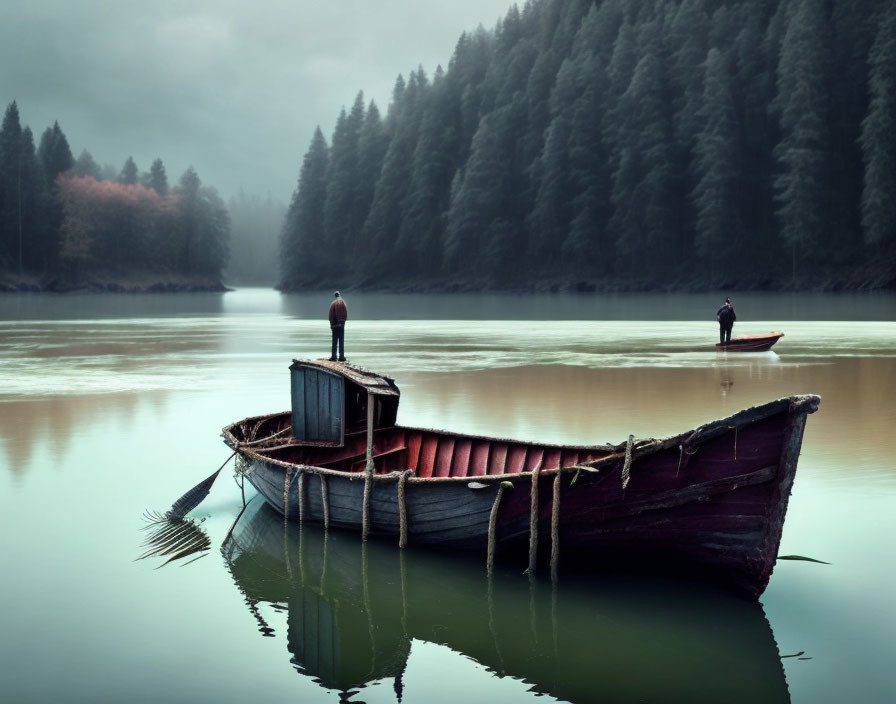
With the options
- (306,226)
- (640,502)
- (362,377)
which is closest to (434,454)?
(362,377)

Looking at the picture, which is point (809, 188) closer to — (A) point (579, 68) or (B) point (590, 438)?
(A) point (579, 68)

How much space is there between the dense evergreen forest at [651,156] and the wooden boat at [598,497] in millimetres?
67958

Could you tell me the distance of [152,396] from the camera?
24078 millimetres

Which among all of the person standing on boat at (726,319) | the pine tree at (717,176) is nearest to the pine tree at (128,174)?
the pine tree at (717,176)

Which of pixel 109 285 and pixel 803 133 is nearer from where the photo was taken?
pixel 803 133

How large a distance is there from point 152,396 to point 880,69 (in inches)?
2788

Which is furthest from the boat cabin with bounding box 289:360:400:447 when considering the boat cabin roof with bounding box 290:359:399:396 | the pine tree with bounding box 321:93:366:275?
the pine tree with bounding box 321:93:366:275

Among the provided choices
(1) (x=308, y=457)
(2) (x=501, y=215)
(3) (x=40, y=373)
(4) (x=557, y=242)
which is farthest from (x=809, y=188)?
(1) (x=308, y=457)

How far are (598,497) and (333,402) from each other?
5.61 m

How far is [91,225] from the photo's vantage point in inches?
5079

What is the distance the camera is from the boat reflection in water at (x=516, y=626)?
8.17m

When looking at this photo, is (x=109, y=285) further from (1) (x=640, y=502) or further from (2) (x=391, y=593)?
(1) (x=640, y=502)

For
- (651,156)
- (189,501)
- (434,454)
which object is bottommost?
(189,501)

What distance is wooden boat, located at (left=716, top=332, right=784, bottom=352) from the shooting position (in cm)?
3422
